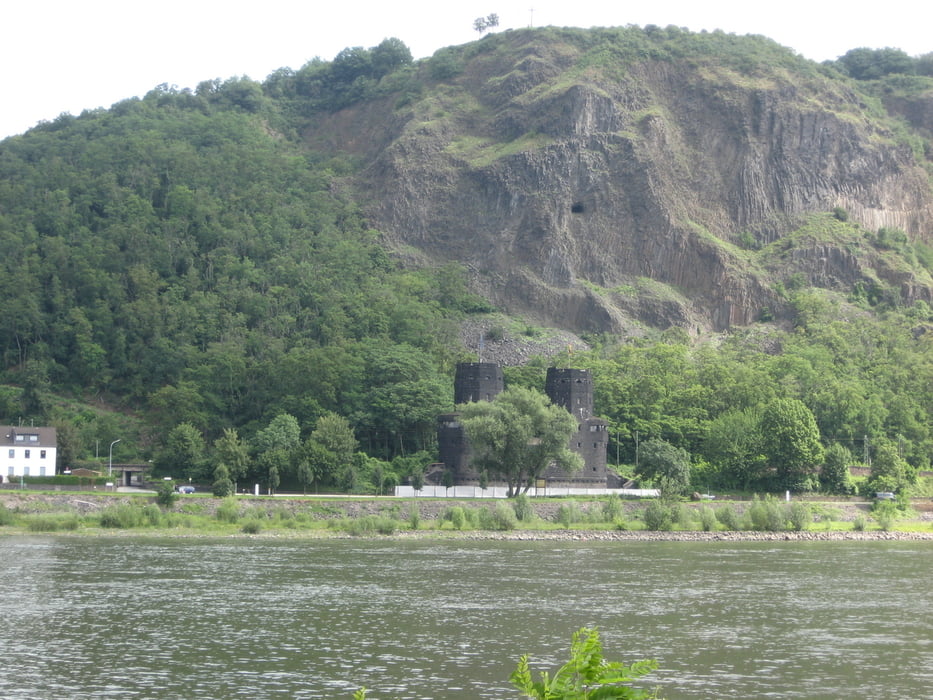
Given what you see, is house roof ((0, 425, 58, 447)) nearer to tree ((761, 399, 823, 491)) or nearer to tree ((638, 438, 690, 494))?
tree ((638, 438, 690, 494))

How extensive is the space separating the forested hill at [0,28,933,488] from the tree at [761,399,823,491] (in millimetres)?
5825

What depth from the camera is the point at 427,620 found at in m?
43.1

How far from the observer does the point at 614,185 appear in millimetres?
159000

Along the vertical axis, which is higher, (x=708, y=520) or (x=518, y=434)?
(x=518, y=434)

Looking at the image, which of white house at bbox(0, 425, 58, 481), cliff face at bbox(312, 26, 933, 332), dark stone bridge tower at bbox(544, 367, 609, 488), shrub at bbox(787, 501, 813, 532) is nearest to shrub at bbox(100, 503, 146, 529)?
Result: white house at bbox(0, 425, 58, 481)

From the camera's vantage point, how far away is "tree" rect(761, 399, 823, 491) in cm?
9825

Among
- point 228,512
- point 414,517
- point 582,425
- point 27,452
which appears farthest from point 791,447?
point 27,452

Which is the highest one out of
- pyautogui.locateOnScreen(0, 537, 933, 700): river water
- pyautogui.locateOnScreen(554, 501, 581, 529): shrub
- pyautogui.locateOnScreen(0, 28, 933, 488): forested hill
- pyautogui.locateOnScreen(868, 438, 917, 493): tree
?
pyautogui.locateOnScreen(0, 28, 933, 488): forested hill

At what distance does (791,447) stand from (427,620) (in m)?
61.0

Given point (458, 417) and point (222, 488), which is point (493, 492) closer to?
point (458, 417)

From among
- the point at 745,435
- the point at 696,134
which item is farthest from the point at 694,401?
the point at 696,134

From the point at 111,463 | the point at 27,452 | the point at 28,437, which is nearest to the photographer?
the point at 27,452

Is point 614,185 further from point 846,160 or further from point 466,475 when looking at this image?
point 466,475

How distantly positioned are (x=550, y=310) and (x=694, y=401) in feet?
116
